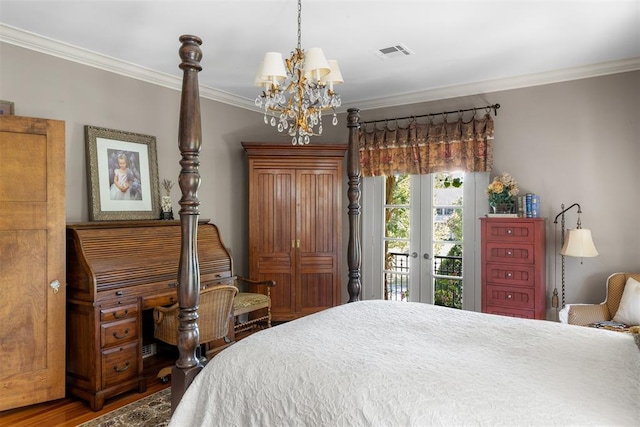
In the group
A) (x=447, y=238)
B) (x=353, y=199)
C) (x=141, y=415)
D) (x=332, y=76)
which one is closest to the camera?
(x=332, y=76)

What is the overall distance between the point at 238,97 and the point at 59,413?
11.6 ft

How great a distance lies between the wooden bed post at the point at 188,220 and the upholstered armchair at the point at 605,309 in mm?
3100

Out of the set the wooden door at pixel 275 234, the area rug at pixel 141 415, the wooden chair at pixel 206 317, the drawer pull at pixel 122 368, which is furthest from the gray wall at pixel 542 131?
the area rug at pixel 141 415

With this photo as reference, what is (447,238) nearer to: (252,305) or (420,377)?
(252,305)

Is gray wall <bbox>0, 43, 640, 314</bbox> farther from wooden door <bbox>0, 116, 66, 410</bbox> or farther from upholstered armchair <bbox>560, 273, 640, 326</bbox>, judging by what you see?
wooden door <bbox>0, 116, 66, 410</bbox>

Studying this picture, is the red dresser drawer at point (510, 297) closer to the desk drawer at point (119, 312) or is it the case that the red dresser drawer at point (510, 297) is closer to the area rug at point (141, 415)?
the area rug at point (141, 415)

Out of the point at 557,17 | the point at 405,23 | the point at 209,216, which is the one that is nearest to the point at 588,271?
the point at 557,17

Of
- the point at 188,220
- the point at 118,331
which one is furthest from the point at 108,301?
the point at 188,220

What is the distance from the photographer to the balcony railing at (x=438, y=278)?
15.1 ft

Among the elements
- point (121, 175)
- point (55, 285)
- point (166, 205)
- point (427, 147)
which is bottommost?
point (55, 285)

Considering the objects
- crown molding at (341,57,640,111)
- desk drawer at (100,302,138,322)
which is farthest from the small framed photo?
crown molding at (341,57,640,111)

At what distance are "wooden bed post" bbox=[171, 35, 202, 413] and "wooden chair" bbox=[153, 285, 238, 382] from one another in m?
1.09

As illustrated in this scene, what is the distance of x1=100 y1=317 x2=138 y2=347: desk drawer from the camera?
3.01 meters

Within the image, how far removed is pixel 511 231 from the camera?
3.88 m
